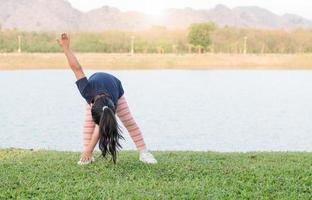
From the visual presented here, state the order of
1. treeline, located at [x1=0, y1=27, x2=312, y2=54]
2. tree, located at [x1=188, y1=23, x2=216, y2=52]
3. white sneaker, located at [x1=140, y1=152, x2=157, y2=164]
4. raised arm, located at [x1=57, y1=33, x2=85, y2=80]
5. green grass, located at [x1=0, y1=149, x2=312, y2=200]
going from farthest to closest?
treeline, located at [x1=0, y1=27, x2=312, y2=54]
tree, located at [x1=188, y1=23, x2=216, y2=52]
white sneaker, located at [x1=140, y1=152, x2=157, y2=164]
raised arm, located at [x1=57, y1=33, x2=85, y2=80]
green grass, located at [x1=0, y1=149, x2=312, y2=200]

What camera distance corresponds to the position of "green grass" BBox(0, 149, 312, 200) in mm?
4664

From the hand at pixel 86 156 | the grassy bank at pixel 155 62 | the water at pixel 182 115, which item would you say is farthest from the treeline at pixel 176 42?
the hand at pixel 86 156

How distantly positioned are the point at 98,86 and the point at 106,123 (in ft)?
1.33

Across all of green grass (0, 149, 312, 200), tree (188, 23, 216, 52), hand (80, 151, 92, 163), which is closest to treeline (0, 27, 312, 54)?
tree (188, 23, 216, 52)

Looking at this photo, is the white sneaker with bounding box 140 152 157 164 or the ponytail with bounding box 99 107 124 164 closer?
the ponytail with bounding box 99 107 124 164

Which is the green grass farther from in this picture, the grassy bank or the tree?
the tree

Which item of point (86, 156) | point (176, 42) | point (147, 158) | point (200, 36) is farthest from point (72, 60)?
point (176, 42)

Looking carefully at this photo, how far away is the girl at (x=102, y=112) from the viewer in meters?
5.09

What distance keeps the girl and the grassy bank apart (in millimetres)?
31103

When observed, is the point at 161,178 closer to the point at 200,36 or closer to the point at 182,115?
the point at 182,115

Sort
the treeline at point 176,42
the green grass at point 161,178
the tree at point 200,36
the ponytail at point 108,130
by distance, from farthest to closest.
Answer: the treeline at point 176,42 < the tree at point 200,36 < the ponytail at point 108,130 < the green grass at point 161,178

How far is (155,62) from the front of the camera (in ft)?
134

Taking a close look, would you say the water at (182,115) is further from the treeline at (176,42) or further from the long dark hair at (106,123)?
the treeline at (176,42)

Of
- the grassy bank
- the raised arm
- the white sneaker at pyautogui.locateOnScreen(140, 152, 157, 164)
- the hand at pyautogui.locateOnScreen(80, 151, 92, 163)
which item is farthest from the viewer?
the grassy bank
